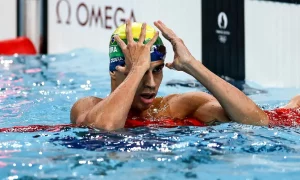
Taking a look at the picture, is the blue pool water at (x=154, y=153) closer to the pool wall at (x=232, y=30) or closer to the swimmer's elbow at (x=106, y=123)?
the swimmer's elbow at (x=106, y=123)

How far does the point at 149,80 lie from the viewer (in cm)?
365

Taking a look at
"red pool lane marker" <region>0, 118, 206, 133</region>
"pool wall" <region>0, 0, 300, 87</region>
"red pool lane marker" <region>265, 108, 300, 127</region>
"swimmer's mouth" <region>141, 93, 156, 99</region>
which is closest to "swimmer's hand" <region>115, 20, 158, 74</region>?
"swimmer's mouth" <region>141, 93, 156, 99</region>

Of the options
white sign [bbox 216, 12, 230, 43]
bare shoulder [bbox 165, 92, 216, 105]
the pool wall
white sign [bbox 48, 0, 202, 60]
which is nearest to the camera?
bare shoulder [bbox 165, 92, 216, 105]

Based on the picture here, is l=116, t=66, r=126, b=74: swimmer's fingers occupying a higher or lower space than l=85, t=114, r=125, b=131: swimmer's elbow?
higher

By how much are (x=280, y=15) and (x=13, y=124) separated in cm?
240

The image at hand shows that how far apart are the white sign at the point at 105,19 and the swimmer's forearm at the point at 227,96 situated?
294 centimetres

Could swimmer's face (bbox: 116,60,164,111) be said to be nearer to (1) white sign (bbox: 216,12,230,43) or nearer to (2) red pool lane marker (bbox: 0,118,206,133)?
(2) red pool lane marker (bbox: 0,118,206,133)

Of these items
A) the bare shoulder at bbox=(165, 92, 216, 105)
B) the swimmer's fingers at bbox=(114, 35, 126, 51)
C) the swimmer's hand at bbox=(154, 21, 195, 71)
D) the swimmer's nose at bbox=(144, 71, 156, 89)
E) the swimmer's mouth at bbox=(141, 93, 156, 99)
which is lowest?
the bare shoulder at bbox=(165, 92, 216, 105)

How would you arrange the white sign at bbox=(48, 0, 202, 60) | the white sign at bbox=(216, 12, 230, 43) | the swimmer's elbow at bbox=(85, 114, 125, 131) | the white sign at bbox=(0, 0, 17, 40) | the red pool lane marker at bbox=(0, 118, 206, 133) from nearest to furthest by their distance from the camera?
the swimmer's elbow at bbox=(85, 114, 125, 131)
the red pool lane marker at bbox=(0, 118, 206, 133)
the white sign at bbox=(216, 12, 230, 43)
the white sign at bbox=(48, 0, 202, 60)
the white sign at bbox=(0, 0, 17, 40)

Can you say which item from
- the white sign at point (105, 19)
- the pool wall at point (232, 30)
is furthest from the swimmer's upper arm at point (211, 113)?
the white sign at point (105, 19)

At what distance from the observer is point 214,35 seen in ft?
21.1

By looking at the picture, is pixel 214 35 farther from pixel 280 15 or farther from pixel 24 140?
pixel 24 140

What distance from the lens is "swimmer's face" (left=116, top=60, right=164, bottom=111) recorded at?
3.66 meters

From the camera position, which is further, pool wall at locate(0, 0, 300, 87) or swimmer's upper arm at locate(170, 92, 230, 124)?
pool wall at locate(0, 0, 300, 87)
